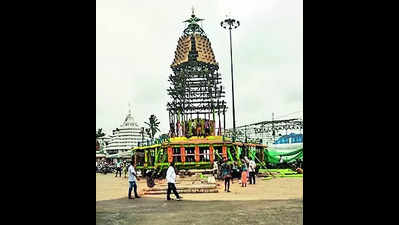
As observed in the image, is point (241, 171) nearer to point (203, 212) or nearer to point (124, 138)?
point (203, 212)

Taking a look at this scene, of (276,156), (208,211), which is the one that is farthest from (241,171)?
(208,211)

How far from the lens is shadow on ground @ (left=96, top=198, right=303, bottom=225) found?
271 inches

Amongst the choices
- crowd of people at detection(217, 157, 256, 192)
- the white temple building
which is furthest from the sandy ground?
the white temple building

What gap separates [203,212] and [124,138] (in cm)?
3231

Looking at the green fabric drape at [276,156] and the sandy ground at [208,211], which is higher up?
the green fabric drape at [276,156]

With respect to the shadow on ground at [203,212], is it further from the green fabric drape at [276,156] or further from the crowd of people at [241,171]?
the green fabric drape at [276,156]

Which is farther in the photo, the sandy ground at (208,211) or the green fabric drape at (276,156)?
the green fabric drape at (276,156)

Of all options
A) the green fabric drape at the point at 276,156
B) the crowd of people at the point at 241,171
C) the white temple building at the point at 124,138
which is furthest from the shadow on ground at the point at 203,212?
the white temple building at the point at 124,138

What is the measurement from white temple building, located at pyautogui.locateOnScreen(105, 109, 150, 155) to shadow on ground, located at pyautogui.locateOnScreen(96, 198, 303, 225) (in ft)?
94.9

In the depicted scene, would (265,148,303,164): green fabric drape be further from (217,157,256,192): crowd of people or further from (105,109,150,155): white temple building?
(105,109,150,155): white temple building

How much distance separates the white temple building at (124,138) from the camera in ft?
127

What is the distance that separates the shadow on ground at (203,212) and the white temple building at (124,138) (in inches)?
1138
